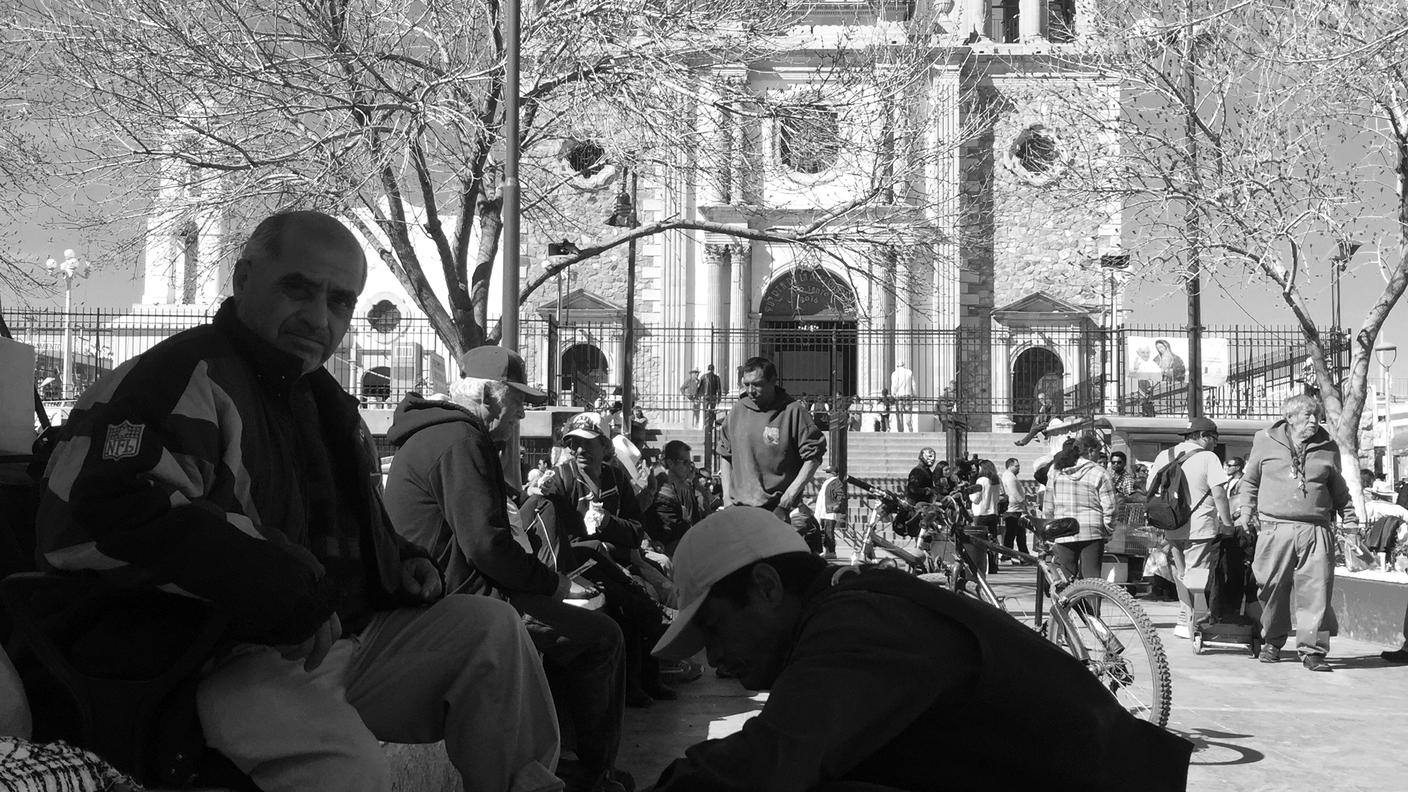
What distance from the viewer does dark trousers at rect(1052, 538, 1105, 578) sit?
10164 mm

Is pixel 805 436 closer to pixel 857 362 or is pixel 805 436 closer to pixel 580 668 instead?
Result: pixel 580 668

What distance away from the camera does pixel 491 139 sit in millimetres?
12898

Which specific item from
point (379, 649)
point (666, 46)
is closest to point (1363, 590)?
point (666, 46)

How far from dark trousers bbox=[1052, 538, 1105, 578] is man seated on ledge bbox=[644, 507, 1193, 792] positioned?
26.8 feet

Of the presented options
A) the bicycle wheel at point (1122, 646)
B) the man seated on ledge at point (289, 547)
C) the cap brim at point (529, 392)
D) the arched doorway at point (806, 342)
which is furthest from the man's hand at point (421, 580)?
the arched doorway at point (806, 342)

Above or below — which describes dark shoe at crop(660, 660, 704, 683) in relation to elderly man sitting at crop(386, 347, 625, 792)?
below

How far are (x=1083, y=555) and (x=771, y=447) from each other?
3217mm

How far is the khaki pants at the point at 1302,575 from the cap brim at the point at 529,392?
19.9 feet

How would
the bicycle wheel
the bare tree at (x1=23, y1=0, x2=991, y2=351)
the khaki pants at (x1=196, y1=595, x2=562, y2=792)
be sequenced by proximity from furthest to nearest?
the bare tree at (x1=23, y1=0, x2=991, y2=351)
the bicycle wheel
the khaki pants at (x1=196, y1=595, x2=562, y2=792)

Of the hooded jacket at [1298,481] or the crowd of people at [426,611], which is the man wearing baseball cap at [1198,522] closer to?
the hooded jacket at [1298,481]

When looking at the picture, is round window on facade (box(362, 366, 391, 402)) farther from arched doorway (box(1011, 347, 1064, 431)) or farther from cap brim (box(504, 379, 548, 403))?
cap brim (box(504, 379, 548, 403))

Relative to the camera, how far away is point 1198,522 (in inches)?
409

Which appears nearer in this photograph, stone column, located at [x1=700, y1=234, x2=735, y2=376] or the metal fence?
the metal fence

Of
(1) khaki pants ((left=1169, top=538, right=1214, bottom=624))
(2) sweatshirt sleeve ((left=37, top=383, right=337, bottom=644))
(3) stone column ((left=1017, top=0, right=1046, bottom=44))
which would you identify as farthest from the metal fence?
(2) sweatshirt sleeve ((left=37, top=383, right=337, bottom=644))
